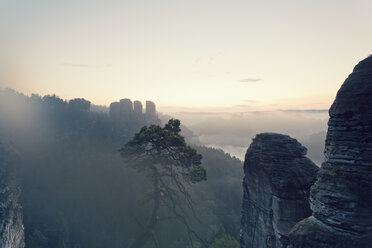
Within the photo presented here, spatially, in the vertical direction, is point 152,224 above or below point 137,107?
below

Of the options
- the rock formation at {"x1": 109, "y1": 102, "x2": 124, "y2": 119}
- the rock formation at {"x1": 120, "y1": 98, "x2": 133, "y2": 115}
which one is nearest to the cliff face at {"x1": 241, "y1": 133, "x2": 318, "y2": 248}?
the rock formation at {"x1": 120, "y1": 98, "x2": 133, "y2": 115}

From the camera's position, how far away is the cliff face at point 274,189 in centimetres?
1507

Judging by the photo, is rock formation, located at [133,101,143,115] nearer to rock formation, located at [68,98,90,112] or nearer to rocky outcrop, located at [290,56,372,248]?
rock formation, located at [68,98,90,112]

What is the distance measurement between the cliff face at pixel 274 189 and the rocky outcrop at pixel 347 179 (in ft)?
14.2

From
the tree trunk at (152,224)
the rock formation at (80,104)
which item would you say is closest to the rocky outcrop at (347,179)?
the tree trunk at (152,224)

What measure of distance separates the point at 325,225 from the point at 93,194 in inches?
2550

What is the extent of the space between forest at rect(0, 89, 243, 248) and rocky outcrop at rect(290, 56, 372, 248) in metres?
18.8

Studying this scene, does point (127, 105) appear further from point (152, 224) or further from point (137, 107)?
point (152, 224)

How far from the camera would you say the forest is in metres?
45.0

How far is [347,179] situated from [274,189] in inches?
251

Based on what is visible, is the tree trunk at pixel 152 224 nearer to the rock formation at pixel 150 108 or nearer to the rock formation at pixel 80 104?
the rock formation at pixel 150 108

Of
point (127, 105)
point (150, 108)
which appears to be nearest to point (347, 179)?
point (150, 108)

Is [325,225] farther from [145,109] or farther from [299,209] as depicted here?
[145,109]

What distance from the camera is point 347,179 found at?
10.0 metres
